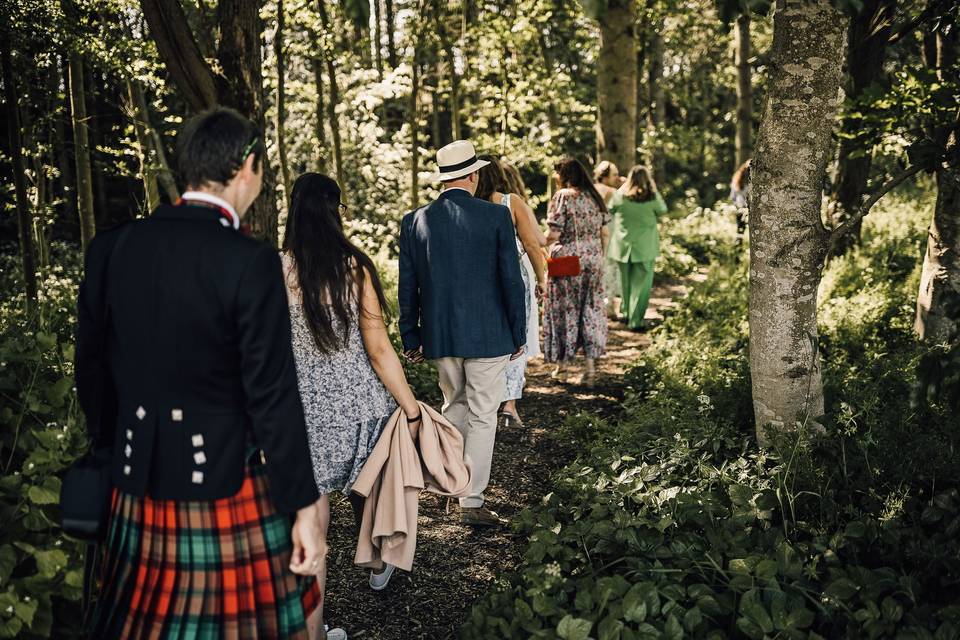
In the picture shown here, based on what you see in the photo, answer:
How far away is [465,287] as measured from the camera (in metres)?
4.35

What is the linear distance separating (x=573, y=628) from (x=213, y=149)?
6.59 feet

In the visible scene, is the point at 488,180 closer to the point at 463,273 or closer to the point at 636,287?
the point at 463,273

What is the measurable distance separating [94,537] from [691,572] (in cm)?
223

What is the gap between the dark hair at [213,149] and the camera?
2092mm

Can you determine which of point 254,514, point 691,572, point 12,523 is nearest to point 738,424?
point 691,572

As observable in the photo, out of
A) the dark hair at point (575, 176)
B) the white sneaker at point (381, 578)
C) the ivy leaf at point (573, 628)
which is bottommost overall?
the white sneaker at point (381, 578)

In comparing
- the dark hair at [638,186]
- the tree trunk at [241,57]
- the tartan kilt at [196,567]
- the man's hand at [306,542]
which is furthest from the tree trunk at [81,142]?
the man's hand at [306,542]

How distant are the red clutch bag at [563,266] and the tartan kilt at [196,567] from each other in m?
4.86

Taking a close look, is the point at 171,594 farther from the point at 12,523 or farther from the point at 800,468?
the point at 800,468

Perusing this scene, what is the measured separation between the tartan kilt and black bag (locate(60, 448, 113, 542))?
4cm

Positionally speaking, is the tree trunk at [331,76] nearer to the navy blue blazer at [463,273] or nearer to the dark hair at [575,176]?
the dark hair at [575,176]

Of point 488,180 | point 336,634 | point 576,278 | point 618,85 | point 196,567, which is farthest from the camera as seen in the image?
point 618,85

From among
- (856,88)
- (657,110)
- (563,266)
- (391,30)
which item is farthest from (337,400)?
(391,30)

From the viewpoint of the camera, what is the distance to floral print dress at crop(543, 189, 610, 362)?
24.1 ft
